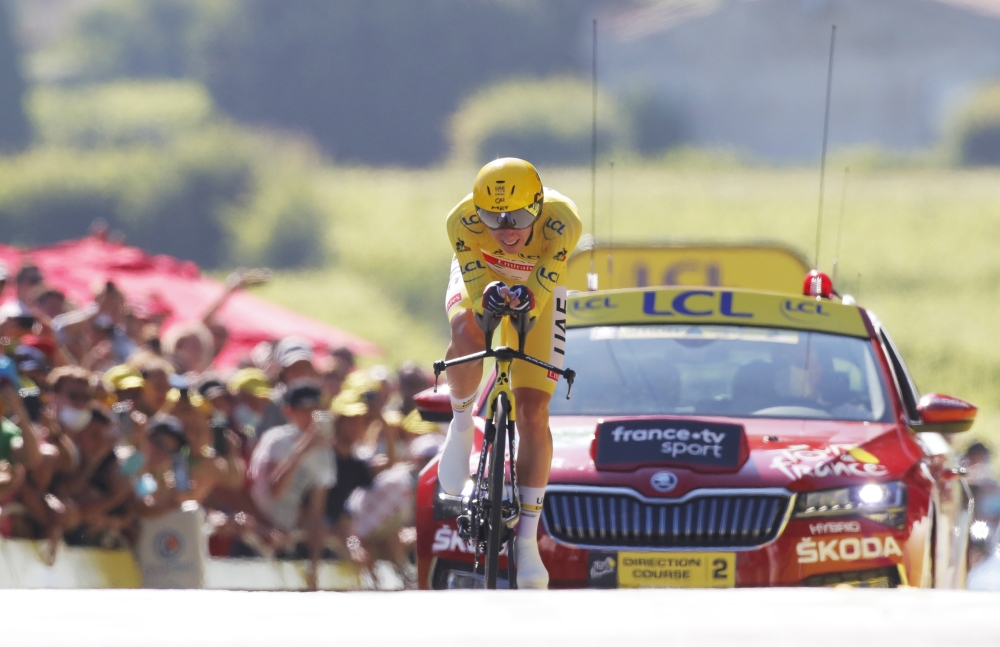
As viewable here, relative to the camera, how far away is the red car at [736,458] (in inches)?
250

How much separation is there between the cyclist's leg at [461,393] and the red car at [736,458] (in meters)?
0.12

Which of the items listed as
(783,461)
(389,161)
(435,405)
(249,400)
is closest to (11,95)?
(389,161)

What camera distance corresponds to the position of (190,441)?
9180 millimetres

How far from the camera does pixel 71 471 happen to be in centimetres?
830

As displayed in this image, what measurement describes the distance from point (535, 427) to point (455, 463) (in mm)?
443

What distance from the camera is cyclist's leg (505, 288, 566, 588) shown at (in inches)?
252

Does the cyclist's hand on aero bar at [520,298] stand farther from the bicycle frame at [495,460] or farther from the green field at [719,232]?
the green field at [719,232]

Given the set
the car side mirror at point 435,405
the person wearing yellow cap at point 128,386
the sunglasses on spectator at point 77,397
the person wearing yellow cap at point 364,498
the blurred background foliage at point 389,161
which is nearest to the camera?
the car side mirror at point 435,405

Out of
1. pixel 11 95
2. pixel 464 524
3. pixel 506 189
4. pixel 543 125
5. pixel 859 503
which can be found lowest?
pixel 464 524

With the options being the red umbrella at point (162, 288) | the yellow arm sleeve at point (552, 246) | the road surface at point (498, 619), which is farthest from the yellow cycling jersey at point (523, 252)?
the red umbrella at point (162, 288)

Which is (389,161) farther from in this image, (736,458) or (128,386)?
(736,458)

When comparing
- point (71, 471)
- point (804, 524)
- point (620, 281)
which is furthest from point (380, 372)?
point (804, 524)

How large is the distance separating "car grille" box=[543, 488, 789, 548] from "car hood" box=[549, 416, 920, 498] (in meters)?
0.05

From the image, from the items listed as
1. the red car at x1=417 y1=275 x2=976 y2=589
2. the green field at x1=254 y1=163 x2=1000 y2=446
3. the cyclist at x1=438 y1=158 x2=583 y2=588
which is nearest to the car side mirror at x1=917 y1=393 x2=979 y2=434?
the red car at x1=417 y1=275 x2=976 y2=589
